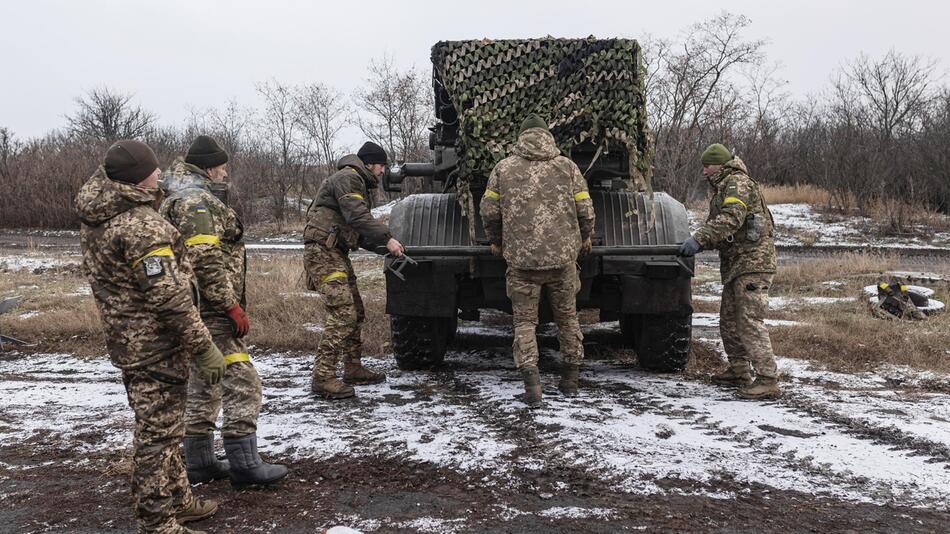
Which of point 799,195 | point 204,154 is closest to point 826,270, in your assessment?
point 204,154

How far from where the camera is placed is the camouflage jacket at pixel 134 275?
9.78 ft

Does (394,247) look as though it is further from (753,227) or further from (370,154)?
(753,227)

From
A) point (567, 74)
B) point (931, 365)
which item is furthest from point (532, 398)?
point (931, 365)

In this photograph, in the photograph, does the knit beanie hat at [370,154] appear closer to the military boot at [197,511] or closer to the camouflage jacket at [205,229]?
the camouflage jacket at [205,229]

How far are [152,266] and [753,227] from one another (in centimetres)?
419

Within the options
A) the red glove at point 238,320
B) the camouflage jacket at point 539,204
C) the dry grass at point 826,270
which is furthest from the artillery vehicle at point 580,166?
the dry grass at point 826,270

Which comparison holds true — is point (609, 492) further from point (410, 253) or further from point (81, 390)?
point (81, 390)

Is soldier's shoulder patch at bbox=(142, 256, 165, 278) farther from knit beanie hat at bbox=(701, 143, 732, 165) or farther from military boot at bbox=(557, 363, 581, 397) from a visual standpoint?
knit beanie hat at bbox=(701, 143, 732, 165)

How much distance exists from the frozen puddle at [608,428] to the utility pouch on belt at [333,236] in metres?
1.13

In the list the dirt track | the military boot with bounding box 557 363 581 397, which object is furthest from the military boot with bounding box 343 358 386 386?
the military boot with bounding box 557 363 581 397

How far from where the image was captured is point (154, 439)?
310 cm

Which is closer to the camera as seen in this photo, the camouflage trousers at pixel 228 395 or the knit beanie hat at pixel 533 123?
the camouflage trousers at pixel 228 395

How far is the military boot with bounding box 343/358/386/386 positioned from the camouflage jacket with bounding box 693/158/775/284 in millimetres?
2704

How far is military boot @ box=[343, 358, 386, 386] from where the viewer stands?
5.82 metres
